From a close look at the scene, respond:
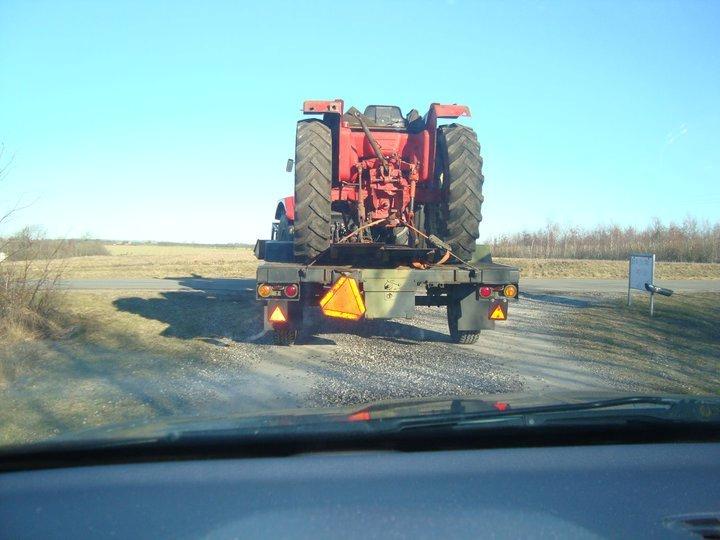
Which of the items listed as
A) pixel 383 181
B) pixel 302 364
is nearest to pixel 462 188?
pixel 383 181

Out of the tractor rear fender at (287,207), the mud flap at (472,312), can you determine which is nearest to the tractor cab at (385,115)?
the tractor rear fender at (287,207)

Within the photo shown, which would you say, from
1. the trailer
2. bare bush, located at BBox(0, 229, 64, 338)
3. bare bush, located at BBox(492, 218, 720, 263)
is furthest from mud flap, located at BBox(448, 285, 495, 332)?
bare bush, located at BBox(492, 218, 720, 263)

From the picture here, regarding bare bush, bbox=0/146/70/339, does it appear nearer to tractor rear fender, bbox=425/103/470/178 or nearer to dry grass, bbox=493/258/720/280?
tractor rear fender, bbox=425/103/470/178

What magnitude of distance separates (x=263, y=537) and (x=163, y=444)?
2.69 ft

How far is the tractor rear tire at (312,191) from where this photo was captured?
25.1 feet

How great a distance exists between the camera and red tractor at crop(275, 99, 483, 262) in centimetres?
772

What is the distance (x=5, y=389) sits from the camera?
6.51m

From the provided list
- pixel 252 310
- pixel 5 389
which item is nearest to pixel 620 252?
pixel 252 310

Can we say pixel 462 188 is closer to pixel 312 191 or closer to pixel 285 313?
pixel 312 191

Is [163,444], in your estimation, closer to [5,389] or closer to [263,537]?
[263,537]

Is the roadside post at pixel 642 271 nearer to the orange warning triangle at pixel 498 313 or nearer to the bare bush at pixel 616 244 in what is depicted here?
the orange warning triangle at pixel 498 313

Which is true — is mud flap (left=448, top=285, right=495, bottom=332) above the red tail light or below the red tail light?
below

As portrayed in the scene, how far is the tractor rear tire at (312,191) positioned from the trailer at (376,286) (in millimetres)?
236

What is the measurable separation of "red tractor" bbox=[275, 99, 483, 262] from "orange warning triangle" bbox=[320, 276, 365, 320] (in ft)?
2.88
